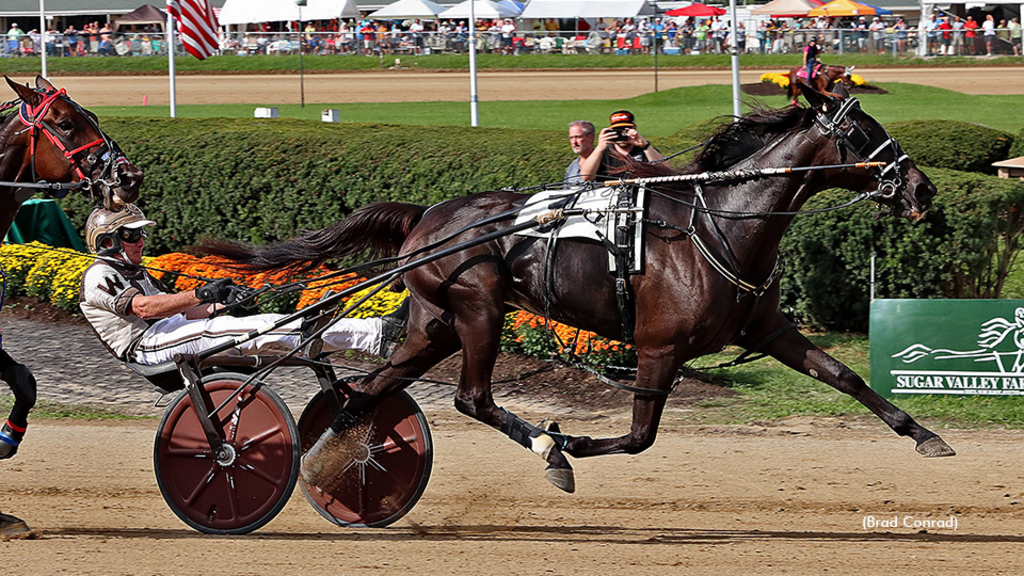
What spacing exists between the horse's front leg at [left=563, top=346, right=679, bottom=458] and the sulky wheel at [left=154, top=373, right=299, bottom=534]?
4.09ft

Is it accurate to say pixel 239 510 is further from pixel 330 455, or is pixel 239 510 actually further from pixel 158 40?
pixel 158 40

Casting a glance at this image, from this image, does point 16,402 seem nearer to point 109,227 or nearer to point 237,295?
point 109,227

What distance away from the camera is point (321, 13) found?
34500mm

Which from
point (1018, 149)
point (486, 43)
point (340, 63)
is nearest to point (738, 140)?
point (1018, 149)

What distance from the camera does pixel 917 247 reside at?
26.0ft

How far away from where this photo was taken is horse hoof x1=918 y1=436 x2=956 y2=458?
4.54 m

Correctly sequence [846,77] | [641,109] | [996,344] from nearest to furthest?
[846,77] → [996,344] → [641,109]

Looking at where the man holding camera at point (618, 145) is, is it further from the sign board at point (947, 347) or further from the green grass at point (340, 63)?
the green grass at point (340, 63)

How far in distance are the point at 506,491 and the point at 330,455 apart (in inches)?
37.3

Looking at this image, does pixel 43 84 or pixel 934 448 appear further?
pixel 43 84

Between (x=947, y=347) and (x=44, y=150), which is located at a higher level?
(x=44, y=150)

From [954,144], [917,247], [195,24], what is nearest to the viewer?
[917,247]

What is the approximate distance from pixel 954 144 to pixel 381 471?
10473 mm

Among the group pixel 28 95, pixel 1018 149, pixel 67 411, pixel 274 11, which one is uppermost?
pixel 274 11
